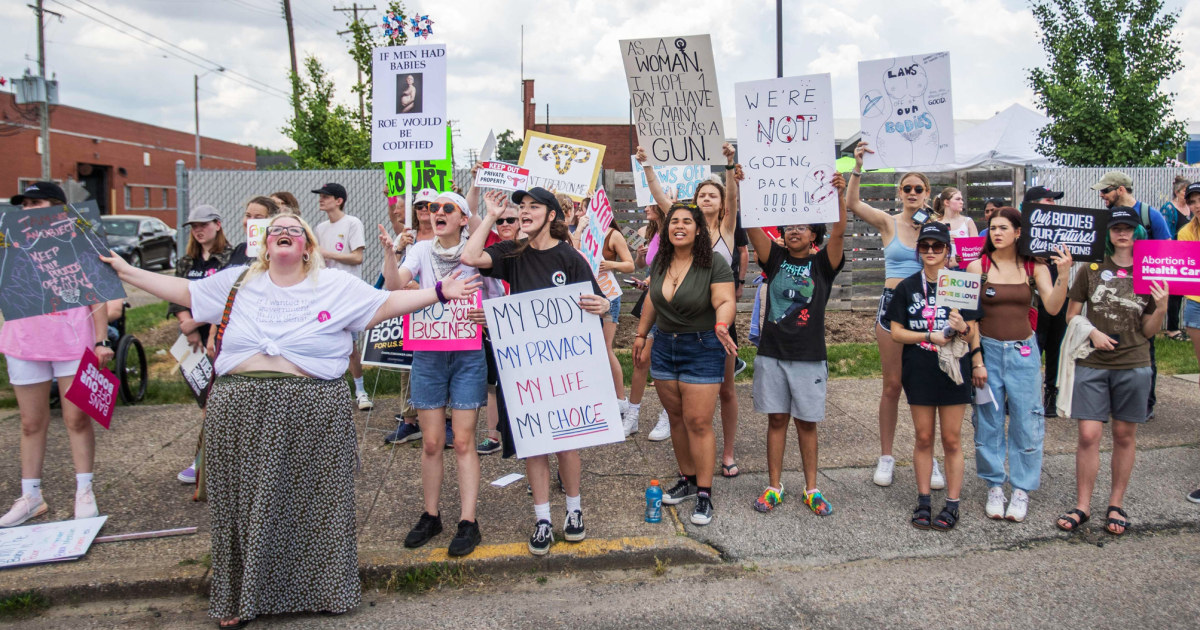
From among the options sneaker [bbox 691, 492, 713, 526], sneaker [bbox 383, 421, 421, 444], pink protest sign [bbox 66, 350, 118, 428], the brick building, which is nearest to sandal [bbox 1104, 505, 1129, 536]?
sneaker [bbox 691, 492, 713, 526]

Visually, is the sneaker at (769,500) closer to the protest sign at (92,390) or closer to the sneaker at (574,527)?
the sneaker at (574,527)

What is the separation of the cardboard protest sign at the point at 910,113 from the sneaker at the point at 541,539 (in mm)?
3134

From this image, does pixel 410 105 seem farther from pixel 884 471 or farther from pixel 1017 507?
pixel 1017 507

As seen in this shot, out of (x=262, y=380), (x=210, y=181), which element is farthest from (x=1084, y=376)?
(x=210, y=181)

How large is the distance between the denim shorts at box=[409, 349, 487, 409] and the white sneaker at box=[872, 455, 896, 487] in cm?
269

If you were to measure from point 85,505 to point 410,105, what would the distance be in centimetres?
328

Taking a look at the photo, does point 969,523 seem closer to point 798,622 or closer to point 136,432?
point 798,622

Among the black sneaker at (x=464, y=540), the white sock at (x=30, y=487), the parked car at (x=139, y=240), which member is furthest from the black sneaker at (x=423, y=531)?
the parked car at (x=139, y=240)

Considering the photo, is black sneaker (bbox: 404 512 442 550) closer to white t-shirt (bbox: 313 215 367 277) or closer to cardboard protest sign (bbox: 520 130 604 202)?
cardboard protest sign (bbox: 520 130 604 202)

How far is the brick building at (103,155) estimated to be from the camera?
30578mm

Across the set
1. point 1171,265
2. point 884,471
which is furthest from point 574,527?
point 1171,265

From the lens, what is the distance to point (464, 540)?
13.9ft

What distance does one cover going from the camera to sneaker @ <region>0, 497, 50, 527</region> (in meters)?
4.60

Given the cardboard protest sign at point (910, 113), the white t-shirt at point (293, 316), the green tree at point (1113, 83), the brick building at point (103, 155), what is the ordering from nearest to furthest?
the white t-shirt at point (293, 316), the cardboard protest sign at point (910, 113), the green tree at point (1113, 83), the brick building at point (103, 155)
